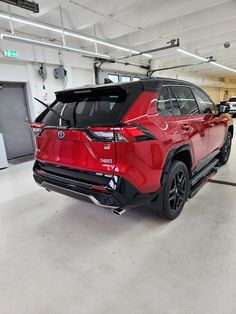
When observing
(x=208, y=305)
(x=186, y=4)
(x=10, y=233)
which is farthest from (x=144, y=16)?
(x=208, y=305)

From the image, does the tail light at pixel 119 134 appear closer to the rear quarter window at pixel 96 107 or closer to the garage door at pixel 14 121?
the rear quarter window at pixel 96 107

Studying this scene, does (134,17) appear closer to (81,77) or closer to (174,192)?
(81,77)

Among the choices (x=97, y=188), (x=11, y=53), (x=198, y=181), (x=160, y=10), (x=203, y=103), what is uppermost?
(x=160, y=10)

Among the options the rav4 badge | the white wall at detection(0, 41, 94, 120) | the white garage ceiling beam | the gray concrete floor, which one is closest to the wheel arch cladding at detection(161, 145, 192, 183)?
the gray concrete floor

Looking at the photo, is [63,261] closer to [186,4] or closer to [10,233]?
[10,233]

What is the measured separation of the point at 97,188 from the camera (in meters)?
1.87

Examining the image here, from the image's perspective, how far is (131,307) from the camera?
1449 mm

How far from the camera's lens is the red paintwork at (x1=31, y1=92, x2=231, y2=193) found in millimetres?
1785

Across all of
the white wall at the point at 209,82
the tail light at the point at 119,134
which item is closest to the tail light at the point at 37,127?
the tail light at the point at 119,134

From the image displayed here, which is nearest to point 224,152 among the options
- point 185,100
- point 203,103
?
point 203,103

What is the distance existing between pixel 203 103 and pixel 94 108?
1917mm

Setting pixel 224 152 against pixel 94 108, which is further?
pixel 224 152

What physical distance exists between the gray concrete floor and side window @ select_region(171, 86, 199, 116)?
3.86ft

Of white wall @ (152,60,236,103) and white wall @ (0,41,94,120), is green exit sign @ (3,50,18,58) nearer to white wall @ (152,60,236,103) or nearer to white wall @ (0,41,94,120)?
white wall @ (0,41,94,120)
